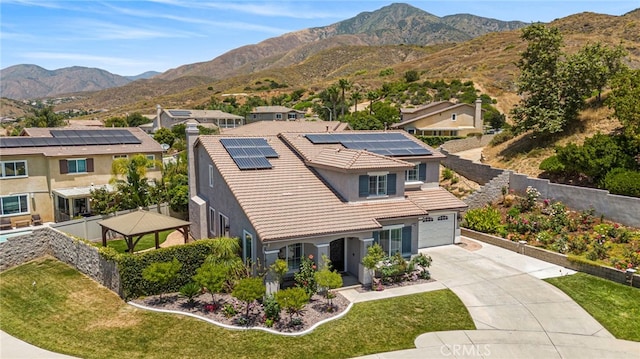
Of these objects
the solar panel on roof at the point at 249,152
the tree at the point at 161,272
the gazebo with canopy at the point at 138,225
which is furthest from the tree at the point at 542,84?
the tree at the point at 161,272

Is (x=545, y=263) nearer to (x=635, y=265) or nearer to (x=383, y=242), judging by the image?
(x=635, y=265)

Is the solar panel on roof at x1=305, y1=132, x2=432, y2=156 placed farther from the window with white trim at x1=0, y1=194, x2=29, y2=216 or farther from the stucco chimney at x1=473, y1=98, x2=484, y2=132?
the stucco chimney at x1=473, y1=98, x2=484, y2=132

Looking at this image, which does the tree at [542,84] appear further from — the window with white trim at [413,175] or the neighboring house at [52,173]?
the neighboring house at [52,173]

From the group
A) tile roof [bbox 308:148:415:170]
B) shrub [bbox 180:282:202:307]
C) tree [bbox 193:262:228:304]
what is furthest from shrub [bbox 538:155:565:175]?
shrub [bbox 180:282:202:307]

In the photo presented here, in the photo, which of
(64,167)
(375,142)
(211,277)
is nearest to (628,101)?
(375,142)

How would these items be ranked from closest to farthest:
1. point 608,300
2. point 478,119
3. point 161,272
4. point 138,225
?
point 161,272 < point 608,300 < point 138,225 < point 478,119

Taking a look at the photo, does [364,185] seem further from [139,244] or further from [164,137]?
[164,137]
